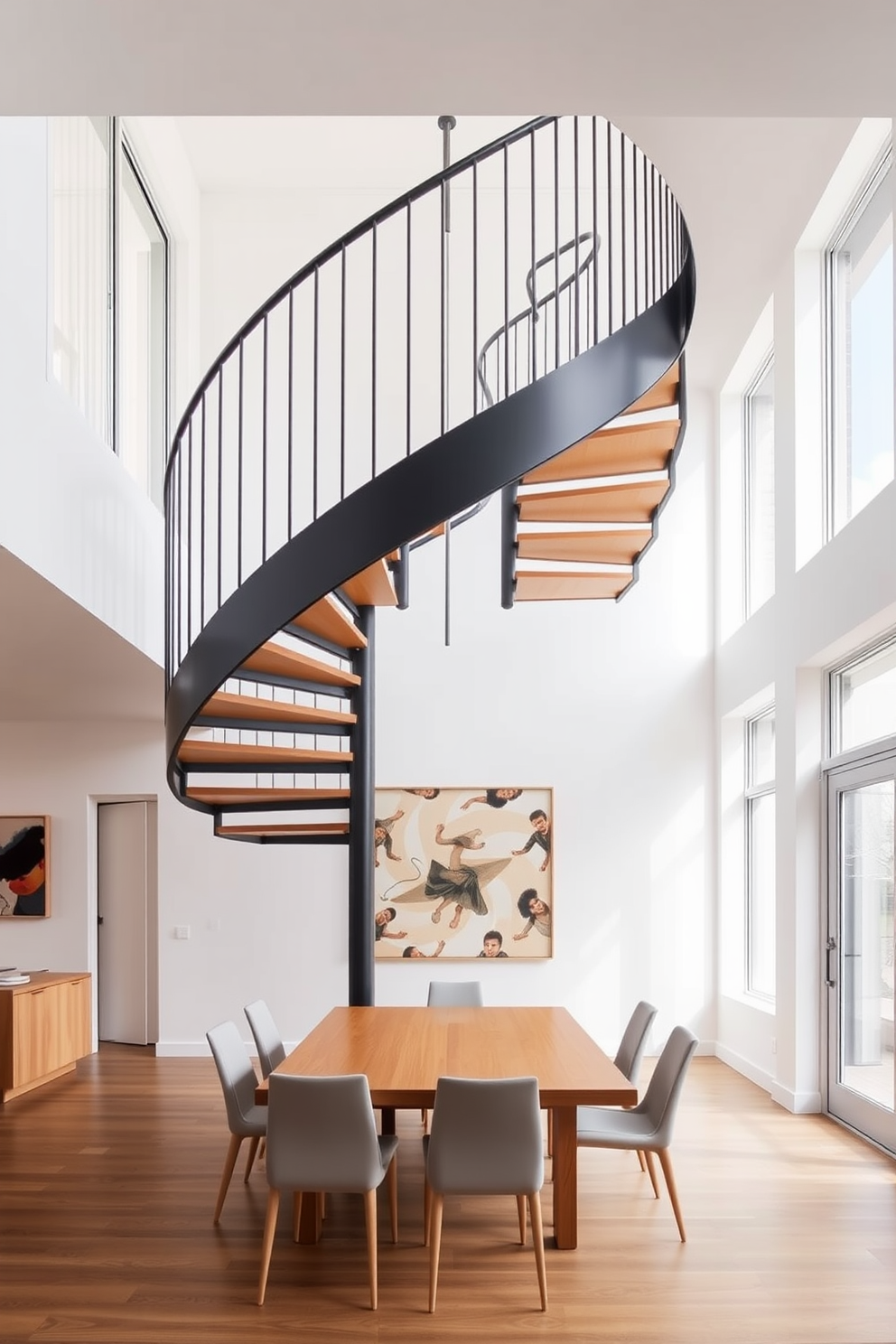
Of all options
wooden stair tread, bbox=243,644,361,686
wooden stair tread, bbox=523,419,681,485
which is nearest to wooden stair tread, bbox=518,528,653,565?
wooden stair tread, bbox=523,419,681,485

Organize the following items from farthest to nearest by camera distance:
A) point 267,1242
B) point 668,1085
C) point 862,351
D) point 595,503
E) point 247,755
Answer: point 862,351
point 247,755
point 595,503
point 668,1085
point 267,1242

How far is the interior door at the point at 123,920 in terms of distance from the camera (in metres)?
9.20

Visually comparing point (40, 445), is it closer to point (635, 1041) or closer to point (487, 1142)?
point (487, 1142)

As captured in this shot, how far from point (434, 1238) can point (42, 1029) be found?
4645 millimetres

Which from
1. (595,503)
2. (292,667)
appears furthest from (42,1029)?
(595,503)

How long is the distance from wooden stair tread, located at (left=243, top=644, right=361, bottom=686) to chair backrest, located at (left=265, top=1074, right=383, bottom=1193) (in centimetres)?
173

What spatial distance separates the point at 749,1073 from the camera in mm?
7574

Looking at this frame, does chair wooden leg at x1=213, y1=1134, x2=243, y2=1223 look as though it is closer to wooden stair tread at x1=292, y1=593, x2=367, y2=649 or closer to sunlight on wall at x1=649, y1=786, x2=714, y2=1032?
wooden stair tread at x1=292, y1=593, x2=367, y2=649

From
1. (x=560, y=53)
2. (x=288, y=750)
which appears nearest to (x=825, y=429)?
(x=288, y=750)

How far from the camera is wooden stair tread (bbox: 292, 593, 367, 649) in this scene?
4941 millimetres

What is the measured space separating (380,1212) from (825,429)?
466 cm

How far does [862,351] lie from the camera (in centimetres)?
621

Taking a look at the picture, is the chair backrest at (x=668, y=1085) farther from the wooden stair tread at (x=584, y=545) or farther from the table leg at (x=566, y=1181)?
the wooden stair tread at (x=584, y=545)

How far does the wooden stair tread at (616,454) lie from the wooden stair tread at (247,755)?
1.74m
